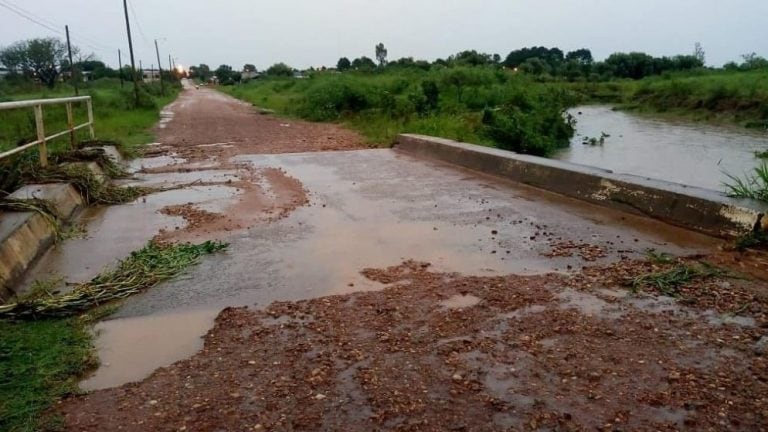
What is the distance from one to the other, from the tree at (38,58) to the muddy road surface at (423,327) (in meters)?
79.1

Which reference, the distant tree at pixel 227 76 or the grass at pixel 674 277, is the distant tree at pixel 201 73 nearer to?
the distant tree at pixel 227 76

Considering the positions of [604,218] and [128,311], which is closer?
[128,311]

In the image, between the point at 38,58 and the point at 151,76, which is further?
the point at 151,76

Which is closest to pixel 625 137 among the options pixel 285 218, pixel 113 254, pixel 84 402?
pixel 285 218

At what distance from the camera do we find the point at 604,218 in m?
5.52

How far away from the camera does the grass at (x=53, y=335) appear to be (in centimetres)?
247

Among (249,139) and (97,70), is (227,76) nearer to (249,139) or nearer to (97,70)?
(97,70)

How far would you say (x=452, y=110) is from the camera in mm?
19078

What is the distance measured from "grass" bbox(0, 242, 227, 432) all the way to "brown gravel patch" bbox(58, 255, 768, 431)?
160 mm

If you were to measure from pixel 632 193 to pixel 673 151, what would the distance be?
1129 cm

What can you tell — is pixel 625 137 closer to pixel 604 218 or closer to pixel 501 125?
pixel 501 125

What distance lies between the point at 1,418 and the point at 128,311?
4.10ft

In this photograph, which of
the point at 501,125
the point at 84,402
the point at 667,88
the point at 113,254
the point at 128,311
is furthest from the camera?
the point at 667,88

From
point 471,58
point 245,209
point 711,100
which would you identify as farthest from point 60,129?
point 471,58
